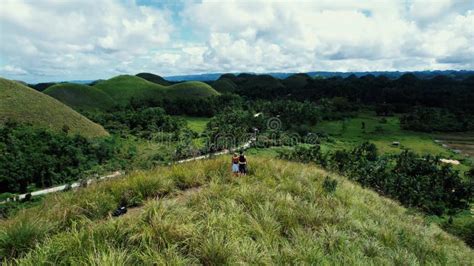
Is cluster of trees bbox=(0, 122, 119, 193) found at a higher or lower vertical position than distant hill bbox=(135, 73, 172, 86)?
lower

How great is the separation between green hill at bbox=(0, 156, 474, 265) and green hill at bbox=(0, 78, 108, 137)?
53740mm

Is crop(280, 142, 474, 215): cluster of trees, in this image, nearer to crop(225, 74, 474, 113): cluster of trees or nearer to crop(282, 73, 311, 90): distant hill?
crop(225, 74, 474, 113): cluster of trees

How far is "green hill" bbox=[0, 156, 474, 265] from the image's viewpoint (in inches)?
190

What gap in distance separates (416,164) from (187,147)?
34.9m

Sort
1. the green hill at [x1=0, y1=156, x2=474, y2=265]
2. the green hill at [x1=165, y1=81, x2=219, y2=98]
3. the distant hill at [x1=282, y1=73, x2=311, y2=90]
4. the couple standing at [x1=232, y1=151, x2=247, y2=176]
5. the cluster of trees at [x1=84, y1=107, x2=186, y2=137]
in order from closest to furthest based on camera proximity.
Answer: the green hill at [x1=0, y1=156, x2=474, y2=265] < the couple standing at [x1=232, y1=151, x2=247, y2=176] < the cluster of trees at [x1=84, y1=107, x2=186, y2=137] < the green hill at [x1=165, y1=81, x2=219, y2=98] < the distant hill at [x1=282, y1=73, x2=311, y2=90]

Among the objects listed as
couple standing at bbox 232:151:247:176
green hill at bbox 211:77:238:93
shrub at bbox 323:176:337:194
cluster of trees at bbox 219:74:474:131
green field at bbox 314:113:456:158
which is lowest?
green field at bbox 314:113:456:158

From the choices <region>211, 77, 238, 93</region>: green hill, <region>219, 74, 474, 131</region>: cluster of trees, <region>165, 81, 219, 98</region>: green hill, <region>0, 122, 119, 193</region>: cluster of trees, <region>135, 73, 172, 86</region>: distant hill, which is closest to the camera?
<region>0, 122, 119, 193</region>: cluster of trees

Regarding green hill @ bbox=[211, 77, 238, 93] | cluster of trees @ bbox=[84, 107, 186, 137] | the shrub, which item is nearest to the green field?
cluster of trees @ bbox=[84, 107, 186, 137]

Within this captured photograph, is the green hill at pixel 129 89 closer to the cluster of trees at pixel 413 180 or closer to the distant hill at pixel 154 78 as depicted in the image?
the distant hill at pixel 154 78

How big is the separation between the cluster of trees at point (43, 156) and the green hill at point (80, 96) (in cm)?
5549

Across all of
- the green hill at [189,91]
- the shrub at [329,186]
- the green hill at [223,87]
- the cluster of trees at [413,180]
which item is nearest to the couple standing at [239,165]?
the shrub at [329,186]

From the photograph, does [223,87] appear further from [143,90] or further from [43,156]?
[43,156]

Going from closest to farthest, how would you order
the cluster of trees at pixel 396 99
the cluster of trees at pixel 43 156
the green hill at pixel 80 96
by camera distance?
the cluster of trees at pixel 43 156, the cluster of trees at pixel 396 99, the green hill at pixel 80 96

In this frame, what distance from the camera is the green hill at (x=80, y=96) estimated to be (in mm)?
103481
